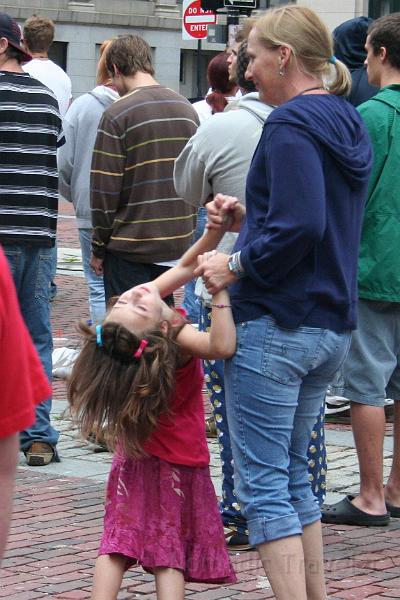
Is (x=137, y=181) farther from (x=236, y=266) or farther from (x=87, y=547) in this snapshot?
(x=236, y=266)

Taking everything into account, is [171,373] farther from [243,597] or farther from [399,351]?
[399,351]

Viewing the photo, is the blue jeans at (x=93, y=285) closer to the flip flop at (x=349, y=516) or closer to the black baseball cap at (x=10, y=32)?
the black baseball cap at (x=10, y=32)

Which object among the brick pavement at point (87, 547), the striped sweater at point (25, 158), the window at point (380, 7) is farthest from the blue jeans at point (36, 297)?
the window at point (380, 7)

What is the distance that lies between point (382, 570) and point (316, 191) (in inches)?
70.3

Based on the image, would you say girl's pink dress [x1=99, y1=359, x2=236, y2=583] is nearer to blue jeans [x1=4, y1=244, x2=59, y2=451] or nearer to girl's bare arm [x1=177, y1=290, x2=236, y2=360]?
girl's bare arm [x1=177, y1=290, x2=236, y2=360]

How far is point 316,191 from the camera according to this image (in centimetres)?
368

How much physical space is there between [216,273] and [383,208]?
5.58 feet

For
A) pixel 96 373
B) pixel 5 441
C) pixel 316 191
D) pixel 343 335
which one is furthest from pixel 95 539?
pixel 5 441

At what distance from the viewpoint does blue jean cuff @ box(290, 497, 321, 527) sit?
13.3 feet

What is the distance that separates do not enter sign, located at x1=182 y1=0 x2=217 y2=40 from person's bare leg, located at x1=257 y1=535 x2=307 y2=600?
17165 mm

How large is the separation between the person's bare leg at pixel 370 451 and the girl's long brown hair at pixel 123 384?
1.62 metres

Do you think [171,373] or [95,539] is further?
[95,539]

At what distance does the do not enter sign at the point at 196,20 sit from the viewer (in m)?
20.5

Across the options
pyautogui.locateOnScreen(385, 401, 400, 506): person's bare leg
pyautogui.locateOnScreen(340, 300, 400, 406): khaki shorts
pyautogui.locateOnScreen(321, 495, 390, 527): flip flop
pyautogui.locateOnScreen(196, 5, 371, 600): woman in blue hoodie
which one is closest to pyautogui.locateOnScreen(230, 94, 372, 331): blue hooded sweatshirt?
pyautogui.locateOnScreen(196, 5, 371, 600): woman in blue hoodie
